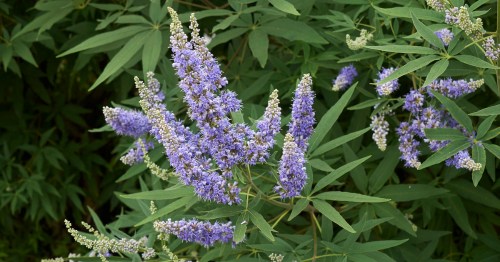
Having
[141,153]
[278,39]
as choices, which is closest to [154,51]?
[141,153]

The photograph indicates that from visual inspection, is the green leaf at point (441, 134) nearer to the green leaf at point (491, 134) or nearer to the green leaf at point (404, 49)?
the green leaf at point (491, 134)

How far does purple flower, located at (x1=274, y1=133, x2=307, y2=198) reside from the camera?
9.98ft

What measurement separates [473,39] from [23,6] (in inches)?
178

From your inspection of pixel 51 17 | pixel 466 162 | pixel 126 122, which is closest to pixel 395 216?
pixel 466 162

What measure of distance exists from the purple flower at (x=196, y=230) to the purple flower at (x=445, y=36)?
4.47 feet

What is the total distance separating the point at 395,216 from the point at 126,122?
5.37ft

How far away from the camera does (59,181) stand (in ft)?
24.7

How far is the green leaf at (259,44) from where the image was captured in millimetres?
4484

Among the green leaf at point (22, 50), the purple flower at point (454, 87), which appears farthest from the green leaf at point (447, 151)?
the green leaf at point (22, 50)

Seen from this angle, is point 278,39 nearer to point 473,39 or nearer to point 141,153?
point 141,153

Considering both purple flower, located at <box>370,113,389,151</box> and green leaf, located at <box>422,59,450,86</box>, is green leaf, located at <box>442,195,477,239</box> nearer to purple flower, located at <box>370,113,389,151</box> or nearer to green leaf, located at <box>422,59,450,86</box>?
purple flower, located at <box>370,113,389,151</box>

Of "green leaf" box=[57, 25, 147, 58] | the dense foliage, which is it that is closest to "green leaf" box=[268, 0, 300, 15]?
the dense foliage

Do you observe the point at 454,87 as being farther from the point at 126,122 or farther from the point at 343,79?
the point at 126,122

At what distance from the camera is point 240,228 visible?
318 cm
